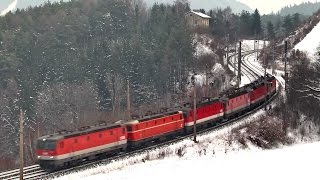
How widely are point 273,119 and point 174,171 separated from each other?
3409 cm

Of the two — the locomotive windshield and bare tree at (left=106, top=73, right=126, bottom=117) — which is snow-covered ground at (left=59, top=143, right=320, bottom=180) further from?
bare tree at (left=106, top=73, right=126, bottom=117)

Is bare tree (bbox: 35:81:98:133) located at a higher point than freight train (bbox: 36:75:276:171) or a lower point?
lower

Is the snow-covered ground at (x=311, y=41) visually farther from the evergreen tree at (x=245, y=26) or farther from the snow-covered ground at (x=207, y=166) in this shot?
the evergreen tree at (x=245, y=26)

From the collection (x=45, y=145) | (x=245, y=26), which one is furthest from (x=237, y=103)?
(x=245, y=26)

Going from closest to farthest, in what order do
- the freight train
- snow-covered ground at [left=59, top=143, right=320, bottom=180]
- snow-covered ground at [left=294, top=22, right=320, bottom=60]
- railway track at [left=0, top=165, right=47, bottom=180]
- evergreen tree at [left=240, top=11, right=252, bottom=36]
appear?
snow-covered ground at [left=59, top=143, right=320, bottom=180] → railway track at [left=0, top=165, right=47, bottom=180] → the freight train → snow-covered ground at [left=294, top=22, right=320, bottom=60] → evergreen tree at [left=240, top=11, right=252, bottom=36]

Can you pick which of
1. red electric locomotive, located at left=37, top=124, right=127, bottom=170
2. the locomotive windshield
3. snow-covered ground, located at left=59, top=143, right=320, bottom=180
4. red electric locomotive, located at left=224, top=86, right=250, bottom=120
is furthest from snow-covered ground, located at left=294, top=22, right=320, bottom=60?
the locomotive windshield

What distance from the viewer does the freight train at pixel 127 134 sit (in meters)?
34.7

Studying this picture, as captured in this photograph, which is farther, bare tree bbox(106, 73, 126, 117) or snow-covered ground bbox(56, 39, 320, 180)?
bare tree bbox(106, 73, 126, 117)

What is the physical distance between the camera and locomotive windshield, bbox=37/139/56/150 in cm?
3425

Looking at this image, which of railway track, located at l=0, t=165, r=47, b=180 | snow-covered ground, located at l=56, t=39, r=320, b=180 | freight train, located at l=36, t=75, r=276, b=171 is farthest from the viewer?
freight train, located at l=36, t=75, r=276, b=171

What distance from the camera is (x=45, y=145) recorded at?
114 ft

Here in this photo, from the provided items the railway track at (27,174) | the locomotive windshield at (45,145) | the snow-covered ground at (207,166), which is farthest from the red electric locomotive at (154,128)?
the railway track at (27,174)

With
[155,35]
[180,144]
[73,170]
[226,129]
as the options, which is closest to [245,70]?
[155,35]

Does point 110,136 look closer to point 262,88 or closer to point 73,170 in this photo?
point 73,170
